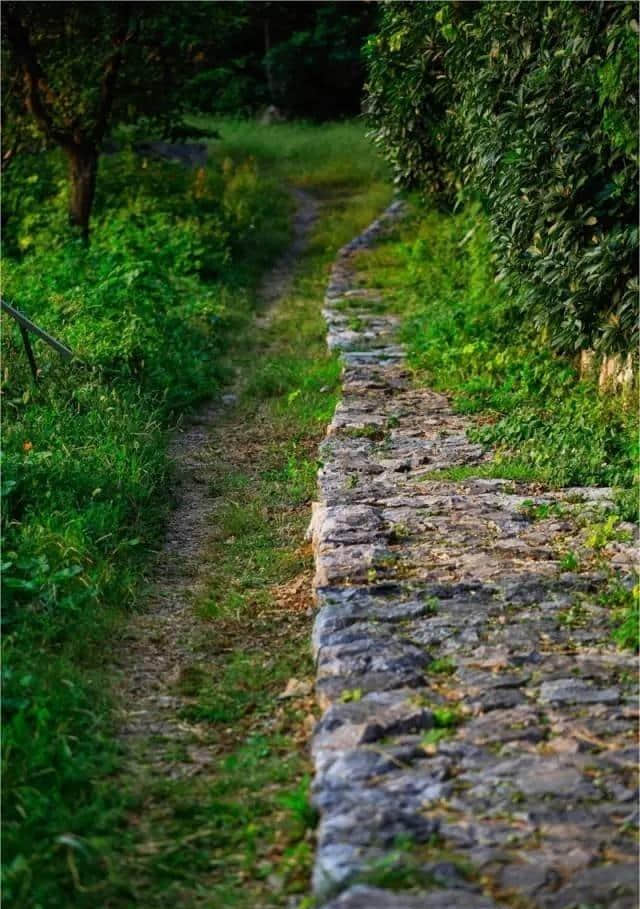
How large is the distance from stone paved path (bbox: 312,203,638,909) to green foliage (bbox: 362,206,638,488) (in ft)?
1.13

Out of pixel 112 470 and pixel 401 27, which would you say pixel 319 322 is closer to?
pixel 401 27

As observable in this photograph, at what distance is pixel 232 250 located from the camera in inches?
596

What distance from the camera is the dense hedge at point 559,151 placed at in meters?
6.77

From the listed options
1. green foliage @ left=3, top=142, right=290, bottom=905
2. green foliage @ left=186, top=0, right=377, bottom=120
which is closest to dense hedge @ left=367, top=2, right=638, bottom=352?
green foliage @ left=3, top=142, right=290, bottom=905

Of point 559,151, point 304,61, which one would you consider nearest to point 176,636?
point 559,151

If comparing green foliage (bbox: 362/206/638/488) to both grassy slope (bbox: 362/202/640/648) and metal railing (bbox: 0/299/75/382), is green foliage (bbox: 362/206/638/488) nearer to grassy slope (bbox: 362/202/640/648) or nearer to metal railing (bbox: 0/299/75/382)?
grassy slope (bbox: 362/202/640/648)

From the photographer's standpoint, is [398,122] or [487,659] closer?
[487,659]

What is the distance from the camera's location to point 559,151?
289 inches

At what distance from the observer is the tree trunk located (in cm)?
1480

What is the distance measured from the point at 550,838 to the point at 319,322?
8.74m

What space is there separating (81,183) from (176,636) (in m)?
10.7

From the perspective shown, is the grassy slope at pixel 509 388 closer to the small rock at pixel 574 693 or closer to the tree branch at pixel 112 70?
the small rock at pixel 574 693

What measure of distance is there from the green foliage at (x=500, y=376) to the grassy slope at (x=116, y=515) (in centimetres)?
96

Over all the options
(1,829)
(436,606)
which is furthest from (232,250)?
(1,829)
